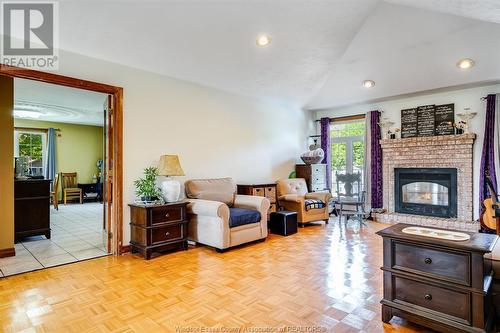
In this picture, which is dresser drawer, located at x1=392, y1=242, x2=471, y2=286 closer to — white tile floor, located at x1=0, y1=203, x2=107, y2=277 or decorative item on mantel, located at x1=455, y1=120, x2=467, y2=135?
white tile floor, located at x1=0, y1=203, x2=107, y2=277

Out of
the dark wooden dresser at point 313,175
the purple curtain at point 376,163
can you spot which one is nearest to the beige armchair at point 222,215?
the dark wooden dresser at point 313,175

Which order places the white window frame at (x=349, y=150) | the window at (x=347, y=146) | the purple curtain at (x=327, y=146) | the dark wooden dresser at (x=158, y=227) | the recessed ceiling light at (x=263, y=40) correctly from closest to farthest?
the dark wooden dresser at (x=158, y=227), the recessed ceiling light at (x=263, y=40), the window at (x=347, y=146), the white window frame at (x=349, y=150), the purple curtain at (x=327, y=146)

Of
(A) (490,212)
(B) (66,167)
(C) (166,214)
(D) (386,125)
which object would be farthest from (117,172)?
(B) (66,167)

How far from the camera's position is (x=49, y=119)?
8.21 meters

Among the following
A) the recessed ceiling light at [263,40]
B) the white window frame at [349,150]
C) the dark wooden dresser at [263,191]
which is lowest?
the dark wooden dresser at [263,191]

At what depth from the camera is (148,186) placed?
365cm

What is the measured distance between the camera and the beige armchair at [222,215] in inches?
143

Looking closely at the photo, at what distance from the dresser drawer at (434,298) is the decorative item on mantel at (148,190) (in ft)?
9.15

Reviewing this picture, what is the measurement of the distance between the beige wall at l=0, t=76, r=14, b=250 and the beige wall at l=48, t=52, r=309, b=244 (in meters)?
1.02

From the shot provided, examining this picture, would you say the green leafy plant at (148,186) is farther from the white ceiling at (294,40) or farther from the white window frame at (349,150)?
the white window frame at (349,150)

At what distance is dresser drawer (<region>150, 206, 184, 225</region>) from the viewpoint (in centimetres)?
349

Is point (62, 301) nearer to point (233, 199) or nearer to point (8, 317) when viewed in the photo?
point (8, 317)

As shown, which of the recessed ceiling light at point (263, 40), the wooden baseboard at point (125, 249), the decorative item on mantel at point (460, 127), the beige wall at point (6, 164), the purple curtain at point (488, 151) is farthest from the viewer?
the decorative item on mantel at point (460, 127)

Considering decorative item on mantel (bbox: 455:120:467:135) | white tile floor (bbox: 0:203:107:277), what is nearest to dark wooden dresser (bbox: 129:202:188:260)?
white tile floor (bbox: 0:203:107:277)
